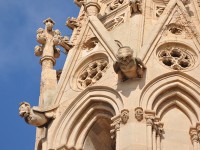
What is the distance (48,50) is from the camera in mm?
24891

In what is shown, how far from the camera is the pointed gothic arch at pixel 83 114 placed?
72.9 ft

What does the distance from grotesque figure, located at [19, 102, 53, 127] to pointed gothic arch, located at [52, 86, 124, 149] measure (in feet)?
1.21

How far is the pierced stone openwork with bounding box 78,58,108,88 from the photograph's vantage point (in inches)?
910

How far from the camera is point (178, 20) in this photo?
23906mm

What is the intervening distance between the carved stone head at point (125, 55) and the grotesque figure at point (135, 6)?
2.25 metres

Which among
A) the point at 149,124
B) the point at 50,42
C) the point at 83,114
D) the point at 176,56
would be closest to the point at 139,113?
the point at 149,124

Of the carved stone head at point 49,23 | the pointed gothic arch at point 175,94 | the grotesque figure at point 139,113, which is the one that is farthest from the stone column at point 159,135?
the carved stone head at point 49,23

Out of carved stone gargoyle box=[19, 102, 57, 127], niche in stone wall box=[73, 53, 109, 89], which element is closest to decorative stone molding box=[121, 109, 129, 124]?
niche in stone wall box=[73, 53, 109, 89]

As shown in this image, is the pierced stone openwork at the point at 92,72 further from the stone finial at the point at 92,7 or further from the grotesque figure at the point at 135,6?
the stone finial at the point at 92,7

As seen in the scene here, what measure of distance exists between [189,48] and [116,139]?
3.04 meters

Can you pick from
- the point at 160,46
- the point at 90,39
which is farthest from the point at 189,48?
the point at 90,39

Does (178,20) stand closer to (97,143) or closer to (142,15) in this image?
(142,15)

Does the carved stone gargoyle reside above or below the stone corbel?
above

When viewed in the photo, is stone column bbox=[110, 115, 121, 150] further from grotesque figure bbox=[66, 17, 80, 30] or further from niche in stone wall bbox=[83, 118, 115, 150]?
grotesque figure bbox=[66, 17, 80, 30]
